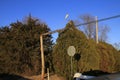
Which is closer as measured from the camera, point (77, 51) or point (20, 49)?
point (77, 51)

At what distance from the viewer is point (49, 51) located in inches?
1214

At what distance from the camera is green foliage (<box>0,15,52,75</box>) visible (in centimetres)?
2639

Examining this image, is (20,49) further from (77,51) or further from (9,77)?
(77,51)

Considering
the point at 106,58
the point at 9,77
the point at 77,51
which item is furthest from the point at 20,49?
the point at 106,58

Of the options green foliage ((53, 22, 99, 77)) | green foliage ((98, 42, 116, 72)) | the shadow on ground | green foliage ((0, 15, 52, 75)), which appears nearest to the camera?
green foliage ((53, 22, 99, 77))

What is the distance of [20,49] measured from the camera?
26.6 metres

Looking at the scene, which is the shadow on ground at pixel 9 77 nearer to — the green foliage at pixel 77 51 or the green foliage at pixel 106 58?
the green foliage at pixel 77 51

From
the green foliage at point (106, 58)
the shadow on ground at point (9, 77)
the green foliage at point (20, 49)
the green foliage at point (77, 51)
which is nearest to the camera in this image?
the green foliage at point (77, 51)

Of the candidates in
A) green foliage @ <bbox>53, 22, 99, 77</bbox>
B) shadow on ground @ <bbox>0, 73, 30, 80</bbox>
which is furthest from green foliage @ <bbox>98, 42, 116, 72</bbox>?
shadow on ground @ <bbox>0, 73, 30, 80</bbox>

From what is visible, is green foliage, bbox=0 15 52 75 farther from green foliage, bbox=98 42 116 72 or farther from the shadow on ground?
green foliage, bbox=98 42 116 72

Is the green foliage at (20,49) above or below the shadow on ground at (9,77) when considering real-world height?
above

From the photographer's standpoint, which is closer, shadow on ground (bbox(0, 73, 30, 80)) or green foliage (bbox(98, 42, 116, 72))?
shadow on ground (bbox(0, 73, 30, 80))

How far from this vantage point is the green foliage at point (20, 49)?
2639 centimetres

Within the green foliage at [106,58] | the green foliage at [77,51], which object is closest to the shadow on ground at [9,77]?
the green foliage at [77,51]
